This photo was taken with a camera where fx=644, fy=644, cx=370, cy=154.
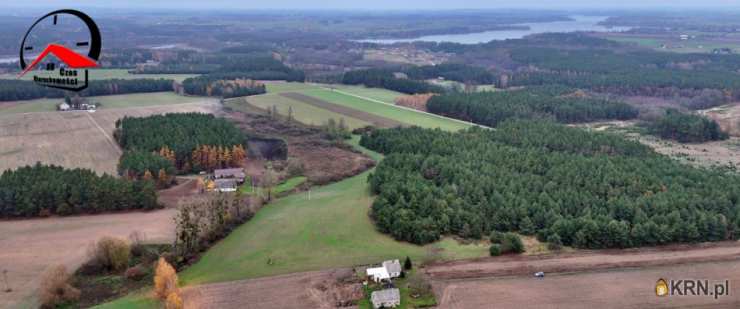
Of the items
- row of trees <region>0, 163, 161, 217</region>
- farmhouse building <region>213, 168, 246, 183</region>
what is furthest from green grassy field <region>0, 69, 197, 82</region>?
row of trees <region>0, 163, 161, 217</region>

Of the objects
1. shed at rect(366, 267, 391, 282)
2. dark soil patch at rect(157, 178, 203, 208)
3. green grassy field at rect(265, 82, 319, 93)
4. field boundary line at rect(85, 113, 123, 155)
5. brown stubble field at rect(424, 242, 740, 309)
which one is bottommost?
dark soil patch at rect(157, 178, 203, 208)

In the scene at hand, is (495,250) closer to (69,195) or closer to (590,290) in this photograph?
(590,290)

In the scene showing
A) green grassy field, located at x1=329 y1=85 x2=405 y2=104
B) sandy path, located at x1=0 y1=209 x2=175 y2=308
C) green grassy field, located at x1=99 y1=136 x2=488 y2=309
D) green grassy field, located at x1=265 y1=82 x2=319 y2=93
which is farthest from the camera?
green grassy field, located at x1=265 y1=82 x2=319 y2=93

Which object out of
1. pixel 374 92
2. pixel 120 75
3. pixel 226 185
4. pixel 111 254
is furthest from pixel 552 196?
pixel 120 75

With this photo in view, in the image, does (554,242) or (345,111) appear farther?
(345,111)

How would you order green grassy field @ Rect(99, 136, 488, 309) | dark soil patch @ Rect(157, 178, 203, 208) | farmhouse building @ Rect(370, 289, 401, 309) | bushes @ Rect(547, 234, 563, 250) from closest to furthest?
farmhouse building @ Rect(370, 289, 401, 309) → green grassy field @ Rect(99, 136, 488, 309) → bushes @ Rect(547, 234, 563, 250) → dark soil patch @ Rect(157, 178, 203, 208)

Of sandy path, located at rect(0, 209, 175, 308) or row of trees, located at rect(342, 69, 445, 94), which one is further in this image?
row of trees, located at rect(342, 69, 445, 94)

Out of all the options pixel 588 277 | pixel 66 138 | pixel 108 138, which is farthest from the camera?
pixel 108 138

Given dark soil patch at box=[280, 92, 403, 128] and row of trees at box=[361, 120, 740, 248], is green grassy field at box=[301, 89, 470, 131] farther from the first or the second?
row of trees at box=[361, 120, 740, 248]
